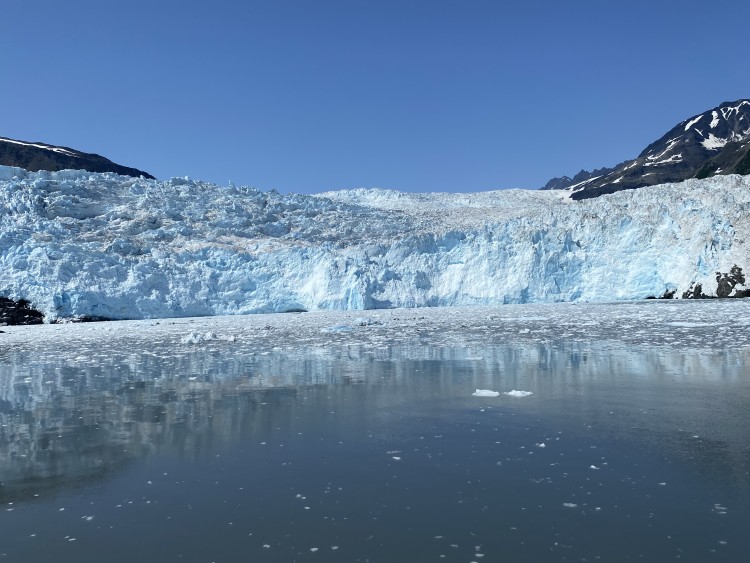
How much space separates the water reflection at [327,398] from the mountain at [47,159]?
63179 millimetres

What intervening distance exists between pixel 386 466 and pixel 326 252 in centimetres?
2410

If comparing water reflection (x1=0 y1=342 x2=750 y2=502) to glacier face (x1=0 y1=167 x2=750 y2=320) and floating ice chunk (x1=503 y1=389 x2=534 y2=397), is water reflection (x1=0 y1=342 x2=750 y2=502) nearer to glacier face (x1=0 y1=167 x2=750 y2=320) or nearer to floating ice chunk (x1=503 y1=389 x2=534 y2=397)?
floating ice chunk (x1=503 y1=389 x2=534 y2=397)

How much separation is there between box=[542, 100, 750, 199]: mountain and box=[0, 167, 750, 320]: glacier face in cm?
4823

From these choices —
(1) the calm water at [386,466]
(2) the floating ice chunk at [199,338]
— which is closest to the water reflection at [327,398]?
(1) the calm water at [386,466]

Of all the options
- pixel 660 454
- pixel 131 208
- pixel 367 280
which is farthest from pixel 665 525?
pixel 131 208

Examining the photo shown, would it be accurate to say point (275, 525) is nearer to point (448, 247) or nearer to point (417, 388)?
point (417, 388)

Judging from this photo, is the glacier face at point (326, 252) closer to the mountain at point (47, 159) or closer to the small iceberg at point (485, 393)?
the small iceberg at point (485, 393)

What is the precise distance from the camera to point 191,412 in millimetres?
6902

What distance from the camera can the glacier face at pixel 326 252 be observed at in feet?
81.1

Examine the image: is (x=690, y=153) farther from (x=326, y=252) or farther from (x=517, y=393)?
(x=517, y=393)

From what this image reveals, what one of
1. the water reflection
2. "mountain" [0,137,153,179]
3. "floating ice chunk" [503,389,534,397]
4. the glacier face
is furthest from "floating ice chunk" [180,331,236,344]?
"mountain" [0,137,153,179]

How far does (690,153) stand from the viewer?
Result: 99.9 m

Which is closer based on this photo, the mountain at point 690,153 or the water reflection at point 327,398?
the water reflection at point 327,398

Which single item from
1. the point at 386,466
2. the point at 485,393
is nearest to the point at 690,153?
the point at 485,393
